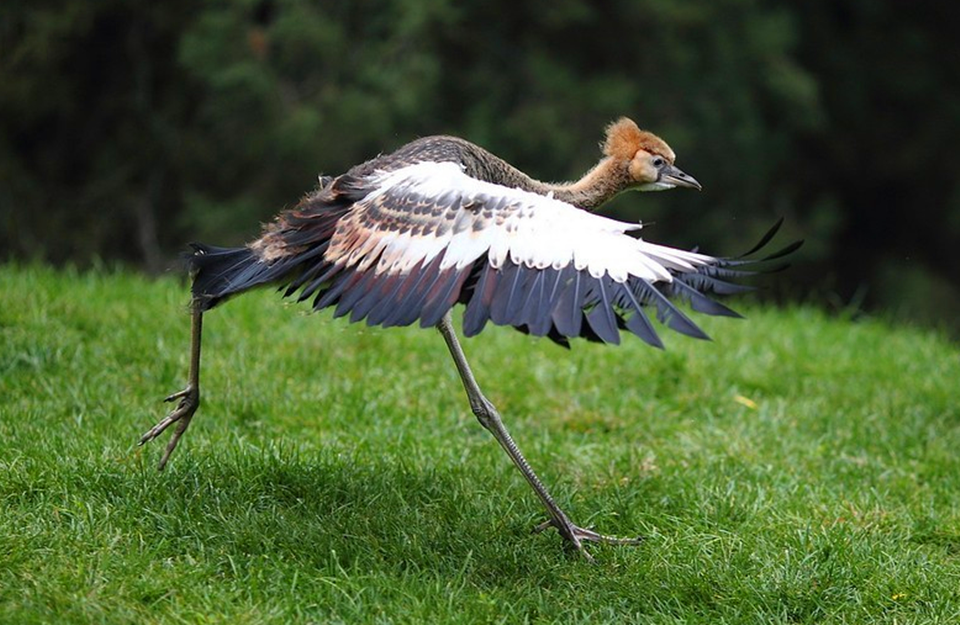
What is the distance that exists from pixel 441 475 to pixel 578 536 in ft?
2.18

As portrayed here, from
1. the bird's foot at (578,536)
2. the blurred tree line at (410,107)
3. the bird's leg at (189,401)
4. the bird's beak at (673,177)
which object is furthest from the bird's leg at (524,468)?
the blurred tree line at (410,107)

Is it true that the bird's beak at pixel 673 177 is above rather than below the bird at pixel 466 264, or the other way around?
above

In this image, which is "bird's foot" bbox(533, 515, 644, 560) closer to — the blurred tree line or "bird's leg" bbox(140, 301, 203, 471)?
"bird's leg" bbox(140, 301, 203, 471)

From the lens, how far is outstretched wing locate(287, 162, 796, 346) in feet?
11.8

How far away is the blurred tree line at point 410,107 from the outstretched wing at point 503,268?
24.1ft

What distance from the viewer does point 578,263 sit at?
12.1 feet

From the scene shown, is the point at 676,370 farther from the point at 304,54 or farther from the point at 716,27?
the point at 716,27

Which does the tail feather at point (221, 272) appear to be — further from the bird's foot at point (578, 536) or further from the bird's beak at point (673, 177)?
the bird's beak at point (673, 177)

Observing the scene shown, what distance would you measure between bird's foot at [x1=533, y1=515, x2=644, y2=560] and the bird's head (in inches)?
51.5

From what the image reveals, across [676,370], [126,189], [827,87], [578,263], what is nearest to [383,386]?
[676,370]

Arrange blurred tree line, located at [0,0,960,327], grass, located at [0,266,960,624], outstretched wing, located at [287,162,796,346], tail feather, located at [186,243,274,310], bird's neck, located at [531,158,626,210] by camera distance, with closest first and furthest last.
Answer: outstretched wing, located at [287,162,796,346] → grass, located at [0,266,960,624] → tail feather, located at [186,243,274,310] → bird's neck, located at [531,158,626,210] → blurred tree line, located at [0,0,960,327]

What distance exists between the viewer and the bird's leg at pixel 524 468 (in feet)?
13.8

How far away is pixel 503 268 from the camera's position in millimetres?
3734

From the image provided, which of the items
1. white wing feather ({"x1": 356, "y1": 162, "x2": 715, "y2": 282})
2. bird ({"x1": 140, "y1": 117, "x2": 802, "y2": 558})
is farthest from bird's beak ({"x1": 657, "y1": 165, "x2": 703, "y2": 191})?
white wing feather ({"x1": 356, "y1": 162, "x2": 715, "y2": 282})
